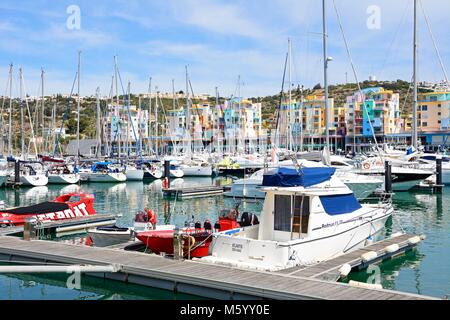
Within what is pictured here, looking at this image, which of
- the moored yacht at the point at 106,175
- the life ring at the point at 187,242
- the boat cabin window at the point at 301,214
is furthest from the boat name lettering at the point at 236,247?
the moored yacht at the point at 106,175

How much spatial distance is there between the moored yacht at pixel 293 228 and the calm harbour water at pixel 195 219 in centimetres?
153

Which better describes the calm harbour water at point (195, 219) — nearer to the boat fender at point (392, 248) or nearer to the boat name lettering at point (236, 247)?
the boat fender at point (392, 248)

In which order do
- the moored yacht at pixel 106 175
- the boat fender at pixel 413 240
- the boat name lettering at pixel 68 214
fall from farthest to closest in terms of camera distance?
the moored yacht at pixel 106 175, the boat name lettering at pixel 68 214, the boat fender at pixel 413 240

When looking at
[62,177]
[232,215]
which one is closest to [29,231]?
[232,215]

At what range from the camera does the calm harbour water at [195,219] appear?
15656 mm

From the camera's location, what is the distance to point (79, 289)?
1595cm

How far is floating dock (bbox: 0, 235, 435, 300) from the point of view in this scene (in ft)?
42.4

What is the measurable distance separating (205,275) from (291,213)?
12.8 ft

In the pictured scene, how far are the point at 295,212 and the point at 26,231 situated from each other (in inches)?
385

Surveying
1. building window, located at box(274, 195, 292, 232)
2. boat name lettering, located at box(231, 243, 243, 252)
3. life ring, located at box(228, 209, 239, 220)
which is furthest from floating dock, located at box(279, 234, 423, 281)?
life ring, located at box(228, 209, 239, 220)

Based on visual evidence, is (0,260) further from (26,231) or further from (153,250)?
(153,250)

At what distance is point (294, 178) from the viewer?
17.1 m

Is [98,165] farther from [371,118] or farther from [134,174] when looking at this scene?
[371,118]

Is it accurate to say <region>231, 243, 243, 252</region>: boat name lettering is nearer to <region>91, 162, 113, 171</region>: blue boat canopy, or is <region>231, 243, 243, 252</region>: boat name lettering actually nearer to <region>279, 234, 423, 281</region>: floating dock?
<region>279, 234, 423, 281</region>: floating dock
